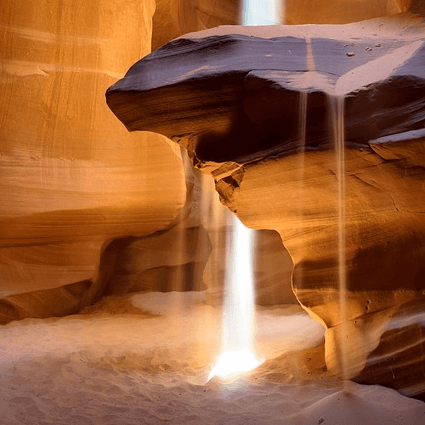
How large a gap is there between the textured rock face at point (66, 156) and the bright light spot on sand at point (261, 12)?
4083mm

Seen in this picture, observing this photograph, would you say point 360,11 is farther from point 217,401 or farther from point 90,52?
point 217,401

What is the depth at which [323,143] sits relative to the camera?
4.62 meters

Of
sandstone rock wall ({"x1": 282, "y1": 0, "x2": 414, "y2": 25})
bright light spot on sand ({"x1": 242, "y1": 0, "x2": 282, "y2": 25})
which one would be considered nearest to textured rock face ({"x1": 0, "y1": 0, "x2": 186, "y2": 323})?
bright light spot on sand ({"x1": 242, "y1": 0, "x2": 282, "y2": 25})

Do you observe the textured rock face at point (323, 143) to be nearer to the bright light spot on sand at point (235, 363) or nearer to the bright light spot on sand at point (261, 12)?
the bright light spot on sand at point (235, 363)

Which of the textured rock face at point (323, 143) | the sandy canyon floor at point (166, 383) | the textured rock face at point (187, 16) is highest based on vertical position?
the textured rock face at point (187, 16)

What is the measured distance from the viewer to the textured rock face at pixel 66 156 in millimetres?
8266

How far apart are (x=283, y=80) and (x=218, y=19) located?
26.5 feet

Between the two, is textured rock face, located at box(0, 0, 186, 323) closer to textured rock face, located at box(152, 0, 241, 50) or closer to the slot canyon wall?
the slot canyon wall

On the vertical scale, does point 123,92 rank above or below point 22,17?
below

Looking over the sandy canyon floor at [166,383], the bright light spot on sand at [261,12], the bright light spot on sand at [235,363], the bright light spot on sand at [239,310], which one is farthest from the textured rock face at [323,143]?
the bright light spot on sand at [261,12]

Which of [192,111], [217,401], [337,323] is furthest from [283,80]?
[217,401]

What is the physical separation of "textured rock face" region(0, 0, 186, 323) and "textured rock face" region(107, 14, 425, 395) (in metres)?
3.44

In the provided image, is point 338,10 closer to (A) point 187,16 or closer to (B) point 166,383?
(A) point 187,16

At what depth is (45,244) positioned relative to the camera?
884 cm
